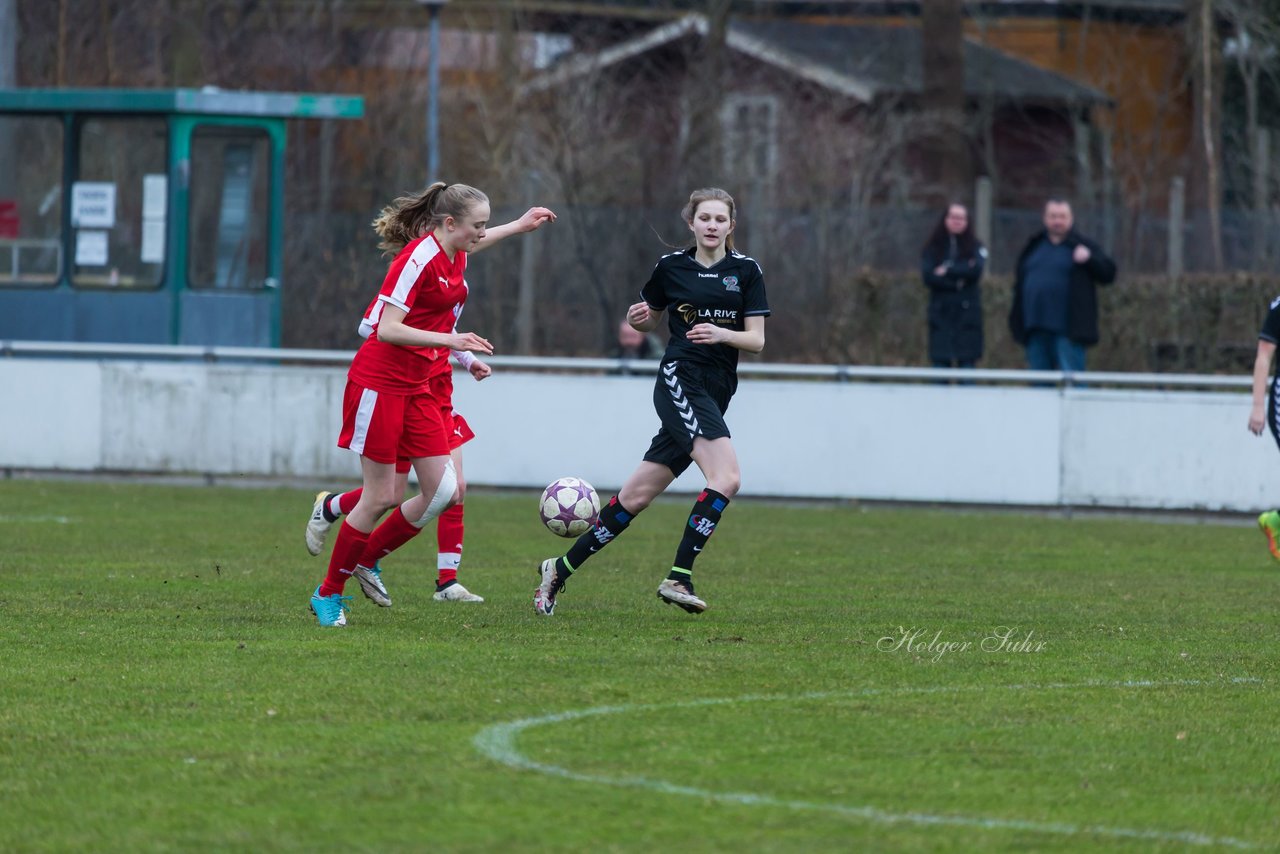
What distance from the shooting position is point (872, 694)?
7043 mm

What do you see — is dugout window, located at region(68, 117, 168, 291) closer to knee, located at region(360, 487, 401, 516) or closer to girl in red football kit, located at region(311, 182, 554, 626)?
girl in red football kit, located at region(311, 182, 554, 626)

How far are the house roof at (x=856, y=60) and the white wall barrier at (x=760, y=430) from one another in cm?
1372

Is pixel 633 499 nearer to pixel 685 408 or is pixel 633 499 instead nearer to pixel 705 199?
pixel 685 408

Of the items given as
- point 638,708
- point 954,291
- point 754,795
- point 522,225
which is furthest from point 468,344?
point 954,291

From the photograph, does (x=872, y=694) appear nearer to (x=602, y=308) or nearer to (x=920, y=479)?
(x=920, y=479)

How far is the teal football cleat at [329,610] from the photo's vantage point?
8680 mm

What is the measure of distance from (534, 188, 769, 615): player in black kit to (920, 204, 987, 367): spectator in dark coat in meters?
8.61

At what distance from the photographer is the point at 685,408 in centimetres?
908

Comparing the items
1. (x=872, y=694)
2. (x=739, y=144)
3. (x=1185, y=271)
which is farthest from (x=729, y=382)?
(x=739, y=144)

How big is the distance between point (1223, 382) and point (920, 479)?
7.76ft

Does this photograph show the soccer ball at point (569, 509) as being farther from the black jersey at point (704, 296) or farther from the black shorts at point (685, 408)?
the black jersey at point (704, 296)

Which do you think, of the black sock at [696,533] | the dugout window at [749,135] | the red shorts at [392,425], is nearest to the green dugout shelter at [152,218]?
the dugout window at [749,135]

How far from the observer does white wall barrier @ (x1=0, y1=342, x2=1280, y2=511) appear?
620 inches

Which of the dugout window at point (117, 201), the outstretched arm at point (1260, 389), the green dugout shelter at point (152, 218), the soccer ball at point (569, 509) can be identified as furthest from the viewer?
the dugout window at point (117, 201)
